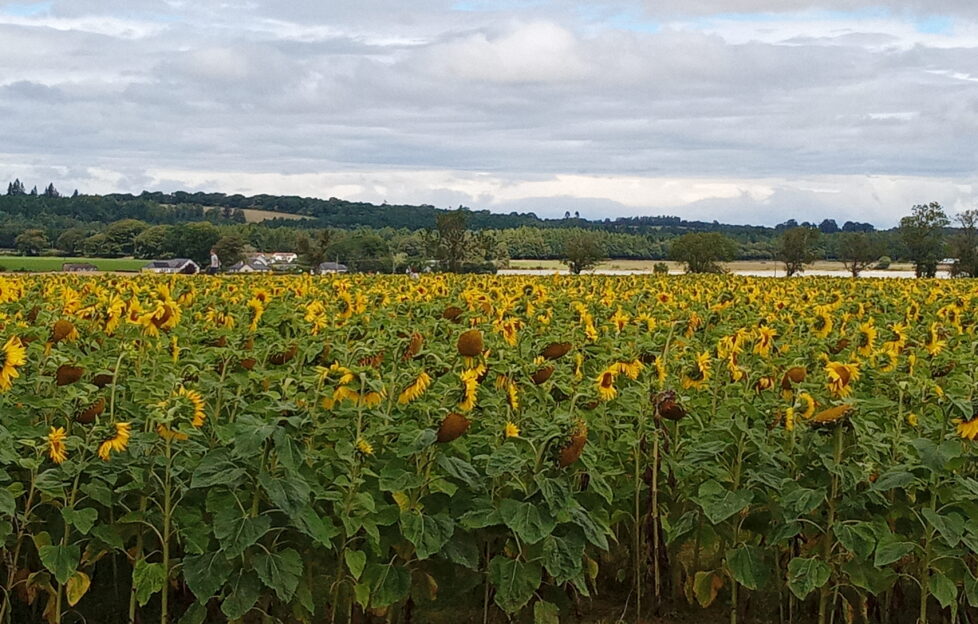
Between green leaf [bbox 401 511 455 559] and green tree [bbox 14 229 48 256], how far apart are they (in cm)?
11430

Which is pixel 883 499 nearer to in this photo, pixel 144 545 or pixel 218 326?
pixel 144 545

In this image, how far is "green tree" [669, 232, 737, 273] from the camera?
240 feet

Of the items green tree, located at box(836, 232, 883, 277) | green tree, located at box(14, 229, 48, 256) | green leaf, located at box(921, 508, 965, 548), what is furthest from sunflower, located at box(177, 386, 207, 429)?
green tree, located at box(14, 229, 48, 256)

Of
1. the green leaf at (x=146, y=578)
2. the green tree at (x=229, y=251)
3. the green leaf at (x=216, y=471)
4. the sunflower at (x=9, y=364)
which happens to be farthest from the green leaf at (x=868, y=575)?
the green tree at (x=229, y=251)

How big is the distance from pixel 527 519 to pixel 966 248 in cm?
8042

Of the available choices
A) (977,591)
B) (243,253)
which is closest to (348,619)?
(977,591)

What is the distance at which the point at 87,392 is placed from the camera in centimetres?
581

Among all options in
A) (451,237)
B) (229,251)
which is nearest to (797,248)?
(451,237)

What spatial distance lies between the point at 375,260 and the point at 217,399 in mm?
76503

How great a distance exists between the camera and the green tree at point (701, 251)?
7306cm

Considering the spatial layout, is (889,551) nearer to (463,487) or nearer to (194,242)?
(463,487)

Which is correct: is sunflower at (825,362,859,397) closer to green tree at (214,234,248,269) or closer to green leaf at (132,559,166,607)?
green leaf at (132,559,166,607)

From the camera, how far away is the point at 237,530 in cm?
521

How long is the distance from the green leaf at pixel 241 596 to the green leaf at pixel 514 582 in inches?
49.0
